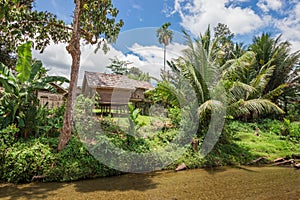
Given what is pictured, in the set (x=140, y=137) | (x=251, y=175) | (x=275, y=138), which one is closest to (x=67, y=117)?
(x=140, y=137)

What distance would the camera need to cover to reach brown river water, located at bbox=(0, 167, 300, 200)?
4.00 meters

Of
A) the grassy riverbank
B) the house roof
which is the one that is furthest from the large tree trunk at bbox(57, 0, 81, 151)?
the house roof

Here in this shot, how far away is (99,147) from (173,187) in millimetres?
2132

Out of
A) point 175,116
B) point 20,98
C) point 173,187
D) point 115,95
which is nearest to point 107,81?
point 115,95

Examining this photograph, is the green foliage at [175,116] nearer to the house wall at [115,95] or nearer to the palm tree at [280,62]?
the house wall at [115,95]

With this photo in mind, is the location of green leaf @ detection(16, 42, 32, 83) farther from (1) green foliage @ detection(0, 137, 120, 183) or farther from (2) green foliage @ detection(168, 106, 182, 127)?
(2) green foliage @ detection(168, 106, 182, 127)

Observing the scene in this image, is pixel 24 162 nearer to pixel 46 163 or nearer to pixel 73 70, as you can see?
pixel 46 163

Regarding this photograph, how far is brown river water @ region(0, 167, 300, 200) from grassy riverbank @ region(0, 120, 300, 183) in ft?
0.86

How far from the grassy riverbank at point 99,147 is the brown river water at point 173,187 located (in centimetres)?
26

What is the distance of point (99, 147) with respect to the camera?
5566 millimetres

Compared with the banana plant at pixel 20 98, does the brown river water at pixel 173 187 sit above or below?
below

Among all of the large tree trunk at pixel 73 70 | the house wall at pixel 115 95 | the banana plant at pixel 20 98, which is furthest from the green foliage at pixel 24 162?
the house wall at pixel 115 95

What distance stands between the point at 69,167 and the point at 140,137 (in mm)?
2303

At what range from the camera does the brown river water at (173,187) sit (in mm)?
3996
